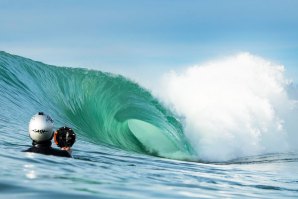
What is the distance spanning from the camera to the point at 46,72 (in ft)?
91.4

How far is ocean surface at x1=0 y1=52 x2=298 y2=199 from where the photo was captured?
6.63 m

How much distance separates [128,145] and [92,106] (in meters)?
4.28

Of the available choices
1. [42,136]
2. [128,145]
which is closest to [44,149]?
[42,136]

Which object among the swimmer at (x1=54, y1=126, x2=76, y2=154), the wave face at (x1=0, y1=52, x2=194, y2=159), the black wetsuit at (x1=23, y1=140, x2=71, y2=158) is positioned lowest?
the black wetsuit at (x1=23, y1=140, x2=71, y2=158)

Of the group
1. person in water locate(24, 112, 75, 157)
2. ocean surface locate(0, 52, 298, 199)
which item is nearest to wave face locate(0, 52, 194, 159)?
ocean surface locate(0, 52, 298, 199)

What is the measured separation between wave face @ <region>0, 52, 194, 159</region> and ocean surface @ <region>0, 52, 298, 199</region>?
0.22 ft

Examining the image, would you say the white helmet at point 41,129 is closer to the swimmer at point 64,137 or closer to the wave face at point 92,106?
the swimmer at point 64,137

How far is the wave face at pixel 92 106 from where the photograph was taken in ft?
64.7

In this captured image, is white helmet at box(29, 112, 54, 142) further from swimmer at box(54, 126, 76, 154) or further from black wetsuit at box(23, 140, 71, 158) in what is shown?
swimmer at box(54, 126, 76, 154)

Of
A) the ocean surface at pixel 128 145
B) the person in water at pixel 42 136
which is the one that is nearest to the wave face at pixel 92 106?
the ocean surface at pixel 128 145

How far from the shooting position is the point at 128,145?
2186cm

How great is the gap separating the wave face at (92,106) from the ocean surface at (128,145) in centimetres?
7

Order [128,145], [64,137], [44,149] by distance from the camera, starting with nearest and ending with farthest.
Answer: [44,149]
[64,137]
[128,145]

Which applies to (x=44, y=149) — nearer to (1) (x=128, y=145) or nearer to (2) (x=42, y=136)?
(2) (x=42, y=136)
